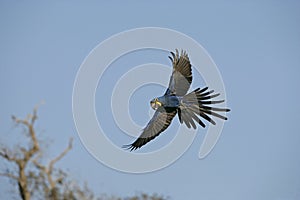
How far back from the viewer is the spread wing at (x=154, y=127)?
16358mm

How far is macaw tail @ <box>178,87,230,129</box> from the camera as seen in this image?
14961 mm

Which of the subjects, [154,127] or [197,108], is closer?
[197,108]

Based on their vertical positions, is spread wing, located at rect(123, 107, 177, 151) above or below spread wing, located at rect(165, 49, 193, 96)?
below

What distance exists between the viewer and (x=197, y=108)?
15.2 meters

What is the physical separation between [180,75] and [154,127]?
1.42 m

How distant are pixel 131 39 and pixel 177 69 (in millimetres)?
1590

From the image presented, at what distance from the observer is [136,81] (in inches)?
665

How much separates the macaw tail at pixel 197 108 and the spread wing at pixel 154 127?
0.78 meters

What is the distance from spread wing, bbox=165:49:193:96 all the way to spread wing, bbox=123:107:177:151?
2.12 ft

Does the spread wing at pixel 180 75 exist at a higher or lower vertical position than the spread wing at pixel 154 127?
higher

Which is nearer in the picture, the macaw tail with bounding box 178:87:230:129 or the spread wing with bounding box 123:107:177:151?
the macaw tail with bounding box 178:87:230:129

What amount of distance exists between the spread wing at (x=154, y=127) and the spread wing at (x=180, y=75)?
0.65 metres

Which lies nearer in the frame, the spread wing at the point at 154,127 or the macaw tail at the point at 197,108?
the macaw tail at the point at 197,108

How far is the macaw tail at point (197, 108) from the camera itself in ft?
49.1
